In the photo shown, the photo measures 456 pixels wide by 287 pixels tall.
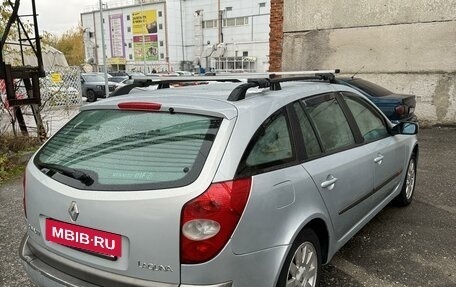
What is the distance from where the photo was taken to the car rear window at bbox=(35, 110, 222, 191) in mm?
2002

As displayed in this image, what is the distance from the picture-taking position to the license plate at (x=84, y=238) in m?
A: 2.00

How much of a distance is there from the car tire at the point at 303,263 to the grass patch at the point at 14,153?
497 centimetres

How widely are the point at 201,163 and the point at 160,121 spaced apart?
45 cm

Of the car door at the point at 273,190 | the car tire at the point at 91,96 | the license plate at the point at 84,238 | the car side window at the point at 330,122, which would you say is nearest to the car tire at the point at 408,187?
the car side window at the point at 330,122

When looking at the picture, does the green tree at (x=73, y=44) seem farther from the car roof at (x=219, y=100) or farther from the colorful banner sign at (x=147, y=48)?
the car roof at (x=219, y=100)

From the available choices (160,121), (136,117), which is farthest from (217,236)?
(136,117)

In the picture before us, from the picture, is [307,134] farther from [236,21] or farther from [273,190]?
[236,21]

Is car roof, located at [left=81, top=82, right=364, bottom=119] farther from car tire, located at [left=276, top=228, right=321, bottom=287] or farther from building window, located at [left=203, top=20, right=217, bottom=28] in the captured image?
building window, located at [left=203, top=20, right=217, bottom=28]

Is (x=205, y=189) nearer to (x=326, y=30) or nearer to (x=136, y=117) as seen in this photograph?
(x=136, y=117)

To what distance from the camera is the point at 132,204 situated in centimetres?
193

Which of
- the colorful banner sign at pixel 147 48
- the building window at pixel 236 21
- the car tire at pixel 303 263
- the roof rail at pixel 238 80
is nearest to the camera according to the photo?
the car tire at pixel 303 263

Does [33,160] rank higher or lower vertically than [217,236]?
A: higher

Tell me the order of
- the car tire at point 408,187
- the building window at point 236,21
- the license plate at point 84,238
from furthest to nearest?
the building window at point 236,21
the car tire at point 408,187
the license plate at point 84,238

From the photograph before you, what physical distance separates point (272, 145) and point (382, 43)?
9.28 meters
